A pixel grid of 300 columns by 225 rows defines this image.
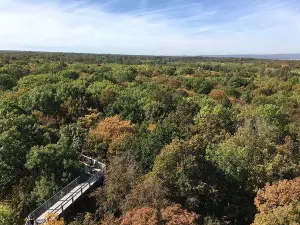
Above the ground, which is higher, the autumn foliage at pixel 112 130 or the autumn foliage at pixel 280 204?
the autumn foliage at pixel 112 130

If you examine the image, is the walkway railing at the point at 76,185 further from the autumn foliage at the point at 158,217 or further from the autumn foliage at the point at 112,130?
the autumn foliage at the point at 158,217

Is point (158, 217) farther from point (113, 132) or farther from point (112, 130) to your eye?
point (112, 130)

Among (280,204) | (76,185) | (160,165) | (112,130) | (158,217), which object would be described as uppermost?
(112,130)

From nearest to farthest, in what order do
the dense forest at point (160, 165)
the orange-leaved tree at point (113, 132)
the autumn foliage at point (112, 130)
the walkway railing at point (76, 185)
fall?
the dense forest at point (160, 165) < the walkway railing at point (76, 185) < the orange-leaved tree at point (113, 132) < the autumn foliage at point (112, 130)

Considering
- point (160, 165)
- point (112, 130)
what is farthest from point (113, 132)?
point (160, 165)

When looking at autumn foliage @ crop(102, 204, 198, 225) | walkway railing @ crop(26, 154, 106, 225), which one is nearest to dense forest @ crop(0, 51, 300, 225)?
autumn foliage @ crop(102, 204, 198, 225)

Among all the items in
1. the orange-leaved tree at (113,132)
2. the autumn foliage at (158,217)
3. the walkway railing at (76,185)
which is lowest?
the walkway railing at (76,185)

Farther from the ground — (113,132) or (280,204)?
(113,132)

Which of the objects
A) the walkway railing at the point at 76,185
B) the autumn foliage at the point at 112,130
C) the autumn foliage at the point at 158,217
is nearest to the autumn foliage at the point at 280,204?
the autumn foliage at the point at 158,217

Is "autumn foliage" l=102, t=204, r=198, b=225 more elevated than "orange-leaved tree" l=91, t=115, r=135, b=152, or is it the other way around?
"orange-leaved tree" l=91, t=115, r=135, b=152

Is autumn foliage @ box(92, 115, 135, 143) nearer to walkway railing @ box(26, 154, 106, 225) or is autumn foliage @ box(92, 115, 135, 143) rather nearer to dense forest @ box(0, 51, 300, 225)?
dense forest @ box(0, 51, 300, 225)
